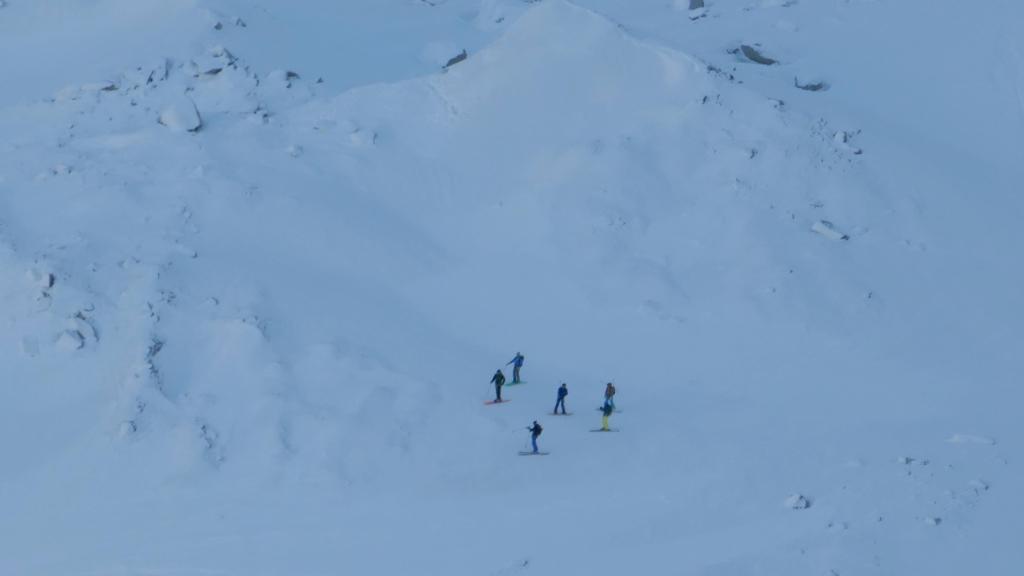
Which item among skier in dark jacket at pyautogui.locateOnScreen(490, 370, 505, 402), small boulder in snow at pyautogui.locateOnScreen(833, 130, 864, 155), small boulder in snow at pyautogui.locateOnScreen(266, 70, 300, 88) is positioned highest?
small boulder in snow at pyautogui.locateOnScreen(266, 70, 300, 88)

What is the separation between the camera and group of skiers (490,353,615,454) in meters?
19.4

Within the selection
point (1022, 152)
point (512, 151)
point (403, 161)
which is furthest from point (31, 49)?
point (1022, 152)

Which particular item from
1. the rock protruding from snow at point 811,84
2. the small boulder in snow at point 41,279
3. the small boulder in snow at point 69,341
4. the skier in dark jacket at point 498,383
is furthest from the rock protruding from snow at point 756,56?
the small boulder in snow at point 69,341

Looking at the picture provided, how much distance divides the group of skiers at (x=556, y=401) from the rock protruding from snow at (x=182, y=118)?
1222 cm

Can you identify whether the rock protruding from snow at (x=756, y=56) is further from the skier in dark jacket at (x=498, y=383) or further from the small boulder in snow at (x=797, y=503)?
the small boulder in snow at (x=797, y=503)

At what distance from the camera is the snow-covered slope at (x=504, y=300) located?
58.7 ft

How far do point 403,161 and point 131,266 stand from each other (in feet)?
27.8

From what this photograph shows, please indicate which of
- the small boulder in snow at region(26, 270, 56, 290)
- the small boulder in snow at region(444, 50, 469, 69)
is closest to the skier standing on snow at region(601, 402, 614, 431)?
the small boulder in snow at region(26, 270, 56, 290)

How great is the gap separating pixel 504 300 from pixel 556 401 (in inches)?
154

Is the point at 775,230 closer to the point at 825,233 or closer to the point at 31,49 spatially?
the point at 825,233

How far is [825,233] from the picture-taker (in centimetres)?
2566

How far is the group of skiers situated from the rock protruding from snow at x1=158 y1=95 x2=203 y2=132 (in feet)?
40.1

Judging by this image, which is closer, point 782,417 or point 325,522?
point 325,522

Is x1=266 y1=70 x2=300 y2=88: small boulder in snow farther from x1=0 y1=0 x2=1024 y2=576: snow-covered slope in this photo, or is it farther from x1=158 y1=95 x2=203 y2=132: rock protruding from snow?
x1=158 y1=95 x2=203 y2=132: rock protruding from snow
